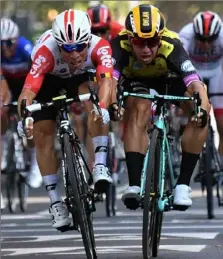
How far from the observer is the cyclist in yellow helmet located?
9.86 meters

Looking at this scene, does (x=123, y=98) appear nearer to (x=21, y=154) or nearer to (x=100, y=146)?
(x=100, y=146)

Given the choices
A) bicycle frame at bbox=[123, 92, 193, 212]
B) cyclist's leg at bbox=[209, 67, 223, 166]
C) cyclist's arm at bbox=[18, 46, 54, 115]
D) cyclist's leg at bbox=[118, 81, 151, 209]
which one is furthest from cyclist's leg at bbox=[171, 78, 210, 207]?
cyclist's leg at bbox=[209, 67, 223, 166]

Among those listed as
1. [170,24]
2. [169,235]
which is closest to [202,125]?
[169,235]

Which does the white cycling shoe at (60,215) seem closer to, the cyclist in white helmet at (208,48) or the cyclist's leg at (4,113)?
the cyclist in white helmet at (208,48)

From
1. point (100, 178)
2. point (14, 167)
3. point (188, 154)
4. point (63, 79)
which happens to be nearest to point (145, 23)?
point (63, 79)

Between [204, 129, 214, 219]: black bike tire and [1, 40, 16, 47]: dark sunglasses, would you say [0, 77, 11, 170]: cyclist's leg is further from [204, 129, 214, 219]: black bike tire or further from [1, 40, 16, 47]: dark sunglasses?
[204, 129, 214, 219]: black bike tire

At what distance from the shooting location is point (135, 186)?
9719 mm

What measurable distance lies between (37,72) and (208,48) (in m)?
4.44

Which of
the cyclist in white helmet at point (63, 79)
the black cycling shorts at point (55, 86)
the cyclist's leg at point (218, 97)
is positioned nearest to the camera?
the cyclist in white helmet at point (63, 79)

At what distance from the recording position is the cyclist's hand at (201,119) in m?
9.63

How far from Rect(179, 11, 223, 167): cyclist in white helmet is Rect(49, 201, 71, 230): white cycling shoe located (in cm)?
401

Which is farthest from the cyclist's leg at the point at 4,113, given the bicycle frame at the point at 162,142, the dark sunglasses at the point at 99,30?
the bicycle frame at the point at 162,142

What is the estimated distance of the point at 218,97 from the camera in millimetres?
13828

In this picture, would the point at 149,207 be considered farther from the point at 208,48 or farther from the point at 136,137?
the point at 208,48
